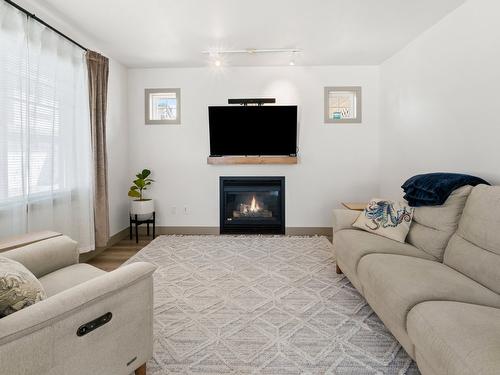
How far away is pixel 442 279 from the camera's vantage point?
1768 millimetres

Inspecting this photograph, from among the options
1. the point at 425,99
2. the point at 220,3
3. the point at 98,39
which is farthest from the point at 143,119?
the point at 425,99

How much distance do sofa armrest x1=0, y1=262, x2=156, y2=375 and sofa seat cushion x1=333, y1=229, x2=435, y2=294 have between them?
1658 millimetres

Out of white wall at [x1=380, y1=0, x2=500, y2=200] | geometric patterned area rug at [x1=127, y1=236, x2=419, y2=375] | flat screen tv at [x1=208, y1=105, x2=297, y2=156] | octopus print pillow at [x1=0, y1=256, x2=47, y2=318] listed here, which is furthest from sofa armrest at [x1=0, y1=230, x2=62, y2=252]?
white wall at [x1=380, y1=0, x2=500, y2=200]

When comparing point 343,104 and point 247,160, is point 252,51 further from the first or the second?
point 343,104

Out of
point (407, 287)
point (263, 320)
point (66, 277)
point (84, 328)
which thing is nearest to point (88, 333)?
point (84, 328)

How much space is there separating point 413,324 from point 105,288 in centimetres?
150

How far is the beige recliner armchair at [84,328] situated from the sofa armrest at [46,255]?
11 millimetres

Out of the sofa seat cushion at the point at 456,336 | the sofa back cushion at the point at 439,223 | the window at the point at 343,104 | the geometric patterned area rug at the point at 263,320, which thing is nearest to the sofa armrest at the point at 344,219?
the geometric patterned area rug at the point at 263,320

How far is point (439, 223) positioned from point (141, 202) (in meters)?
3.69

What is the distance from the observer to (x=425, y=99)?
3.30m

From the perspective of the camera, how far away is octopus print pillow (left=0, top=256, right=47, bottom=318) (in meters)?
1.13

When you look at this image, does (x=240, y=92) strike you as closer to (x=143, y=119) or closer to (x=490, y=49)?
(x=143, y=119)

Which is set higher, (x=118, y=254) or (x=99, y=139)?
(x=99, y=139)

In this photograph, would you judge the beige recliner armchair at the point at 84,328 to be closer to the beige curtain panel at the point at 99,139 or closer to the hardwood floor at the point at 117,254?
the hardwood floor at the point at 117,254
